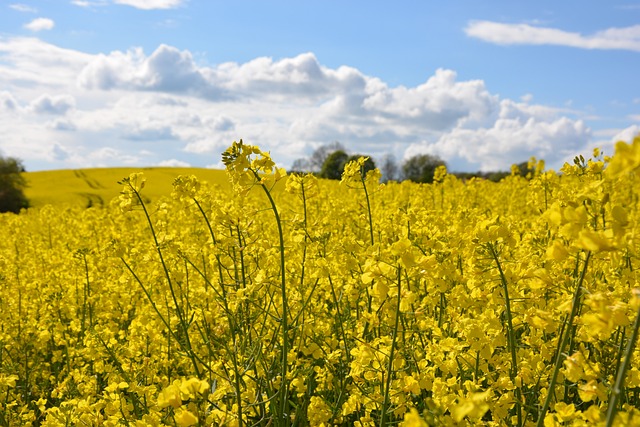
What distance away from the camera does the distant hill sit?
30.0 m

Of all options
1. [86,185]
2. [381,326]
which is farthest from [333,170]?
[381,326]

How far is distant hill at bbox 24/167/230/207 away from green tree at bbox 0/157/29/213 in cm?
75

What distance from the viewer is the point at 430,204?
32.2ft

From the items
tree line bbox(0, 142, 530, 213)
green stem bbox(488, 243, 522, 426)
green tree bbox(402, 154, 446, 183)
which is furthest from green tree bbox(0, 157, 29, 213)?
green tree bbox(402, 154, 446, 183)

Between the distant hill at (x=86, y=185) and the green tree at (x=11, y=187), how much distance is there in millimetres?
750

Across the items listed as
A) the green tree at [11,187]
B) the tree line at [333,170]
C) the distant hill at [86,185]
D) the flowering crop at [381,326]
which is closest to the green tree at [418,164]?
the tree line at [333,170]

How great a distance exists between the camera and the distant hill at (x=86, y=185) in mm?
29953

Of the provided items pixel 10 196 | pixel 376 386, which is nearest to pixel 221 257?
pixel 376 386

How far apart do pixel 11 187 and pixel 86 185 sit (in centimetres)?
→ 832

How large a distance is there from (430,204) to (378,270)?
25.8ft

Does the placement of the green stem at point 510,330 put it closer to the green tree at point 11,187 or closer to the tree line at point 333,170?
the tree line at point 333,170

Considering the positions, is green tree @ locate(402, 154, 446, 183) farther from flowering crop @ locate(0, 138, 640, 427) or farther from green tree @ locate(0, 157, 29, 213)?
flowering crop @ locate(0, 138, 640, 427)

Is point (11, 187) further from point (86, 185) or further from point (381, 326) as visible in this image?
point (381, 326)

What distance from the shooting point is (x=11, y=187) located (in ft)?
96.3
